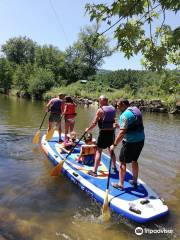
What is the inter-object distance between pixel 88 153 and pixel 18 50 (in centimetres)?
6755

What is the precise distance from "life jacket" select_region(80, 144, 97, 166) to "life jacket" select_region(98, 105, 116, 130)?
44.1 inches

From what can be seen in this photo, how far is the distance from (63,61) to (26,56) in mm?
19594

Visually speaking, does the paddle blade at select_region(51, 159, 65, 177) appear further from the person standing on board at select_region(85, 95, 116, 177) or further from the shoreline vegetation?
the shoreline vegetation

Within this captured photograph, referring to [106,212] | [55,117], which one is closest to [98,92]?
[55,117]

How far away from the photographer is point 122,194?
264 inches

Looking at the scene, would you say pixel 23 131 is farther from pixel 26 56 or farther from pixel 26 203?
pixel 26 56

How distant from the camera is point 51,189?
7.72 meters

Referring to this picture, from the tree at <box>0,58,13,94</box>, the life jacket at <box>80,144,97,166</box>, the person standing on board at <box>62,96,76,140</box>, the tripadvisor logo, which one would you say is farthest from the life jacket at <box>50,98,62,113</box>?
the tree at <box>0,58,13,94</box>

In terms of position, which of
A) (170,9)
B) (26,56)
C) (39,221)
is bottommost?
(39,221)

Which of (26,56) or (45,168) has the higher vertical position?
(26,56)

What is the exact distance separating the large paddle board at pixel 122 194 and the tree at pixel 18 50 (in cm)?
6587

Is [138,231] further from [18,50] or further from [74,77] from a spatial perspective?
[18,50]

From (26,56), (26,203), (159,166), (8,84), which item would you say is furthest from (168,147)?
(26,56)

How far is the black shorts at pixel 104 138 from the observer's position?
308 inches
